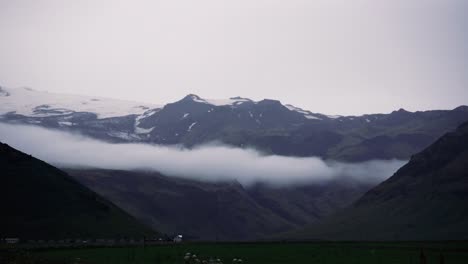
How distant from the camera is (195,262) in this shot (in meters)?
120

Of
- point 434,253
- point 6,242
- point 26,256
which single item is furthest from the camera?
point 6,242

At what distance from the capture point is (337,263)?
12450 cm

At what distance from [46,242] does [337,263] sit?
9630 centimetres

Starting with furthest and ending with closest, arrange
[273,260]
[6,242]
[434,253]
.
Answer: [6,242]
[434,253]
[273,260]

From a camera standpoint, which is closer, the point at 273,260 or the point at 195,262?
the point at 195,262

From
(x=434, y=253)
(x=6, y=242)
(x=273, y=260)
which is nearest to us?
(x=273, y=260)

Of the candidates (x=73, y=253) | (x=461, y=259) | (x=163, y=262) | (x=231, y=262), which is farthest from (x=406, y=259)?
(x=73, y=253)

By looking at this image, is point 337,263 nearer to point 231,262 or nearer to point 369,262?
point 369,262

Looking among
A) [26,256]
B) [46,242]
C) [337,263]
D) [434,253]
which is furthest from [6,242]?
[434,253]

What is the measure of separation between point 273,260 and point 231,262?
10.6m

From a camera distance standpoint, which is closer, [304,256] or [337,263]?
[337,263]

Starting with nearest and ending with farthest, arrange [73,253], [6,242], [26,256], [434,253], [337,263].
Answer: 1. [26,256]
2. [337,263]
3. [73,253]
4. [434,253]
5. [6,242]

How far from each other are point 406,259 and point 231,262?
36062mm

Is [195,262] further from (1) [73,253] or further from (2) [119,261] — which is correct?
(1) [73,253]
